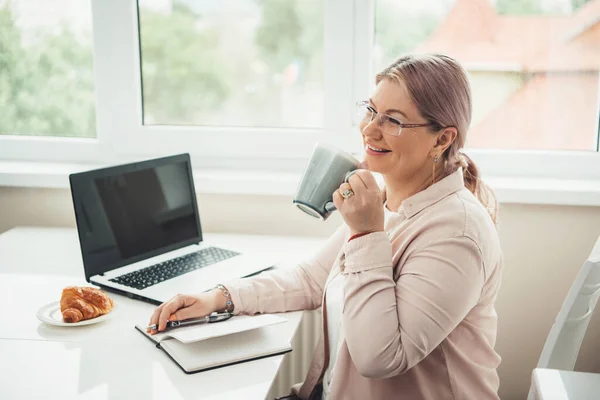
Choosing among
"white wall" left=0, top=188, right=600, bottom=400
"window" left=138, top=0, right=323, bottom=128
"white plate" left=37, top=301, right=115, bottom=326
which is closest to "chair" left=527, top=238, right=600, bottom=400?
"white wall" left=0, top=188, right=600, bottom=400

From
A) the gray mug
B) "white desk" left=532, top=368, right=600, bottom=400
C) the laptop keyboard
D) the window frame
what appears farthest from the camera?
the window frame

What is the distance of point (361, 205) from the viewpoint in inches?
48.8

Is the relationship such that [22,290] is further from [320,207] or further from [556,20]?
[556,20]

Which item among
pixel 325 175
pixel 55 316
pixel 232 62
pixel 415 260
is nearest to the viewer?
pixel 415 260

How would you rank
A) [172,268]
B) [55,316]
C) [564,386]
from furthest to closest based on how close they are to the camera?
→ [172,268] < [55,316] < [564,386]

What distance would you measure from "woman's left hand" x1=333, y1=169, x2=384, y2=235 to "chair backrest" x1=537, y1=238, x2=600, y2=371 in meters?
0.40

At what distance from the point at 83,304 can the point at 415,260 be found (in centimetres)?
69

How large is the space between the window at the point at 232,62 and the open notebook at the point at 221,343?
1.06 metres

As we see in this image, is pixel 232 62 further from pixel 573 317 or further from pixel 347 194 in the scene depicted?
pixel 573 317

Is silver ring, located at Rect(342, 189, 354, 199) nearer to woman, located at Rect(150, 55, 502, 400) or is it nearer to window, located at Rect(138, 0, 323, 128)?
woman, located at Rect(150, 55, 502, 400)

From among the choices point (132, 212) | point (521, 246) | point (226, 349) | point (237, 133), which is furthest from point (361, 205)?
point (237, 133)

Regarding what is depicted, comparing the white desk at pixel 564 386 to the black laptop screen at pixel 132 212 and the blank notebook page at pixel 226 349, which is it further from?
the black laptop screen at pixel 132 212

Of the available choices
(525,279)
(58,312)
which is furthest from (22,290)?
(525,279)

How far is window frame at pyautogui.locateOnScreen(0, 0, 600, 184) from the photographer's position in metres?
2.12
